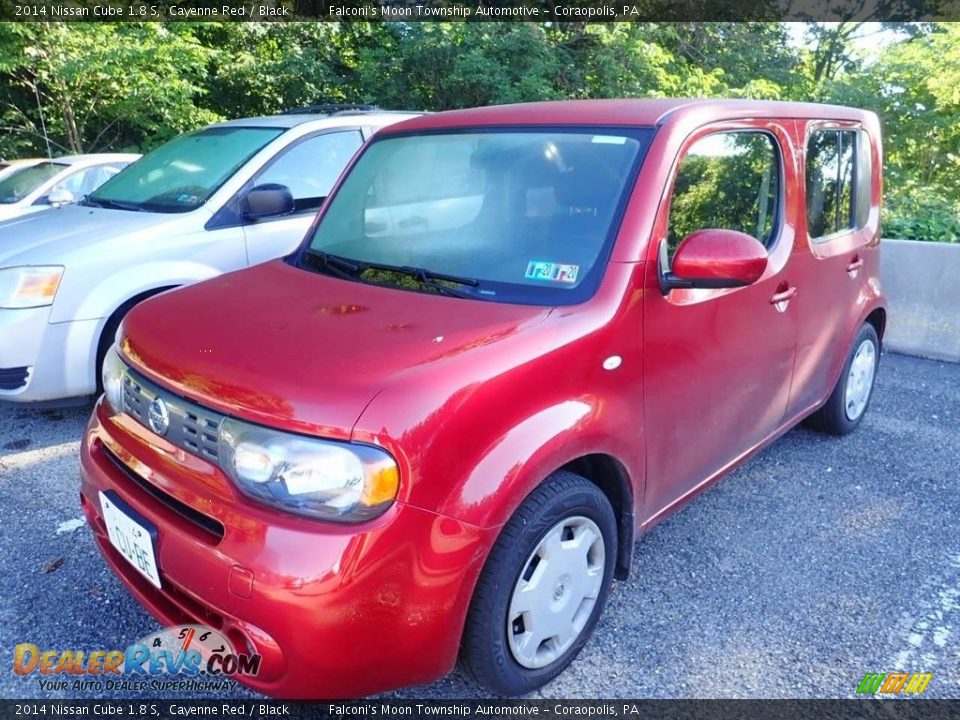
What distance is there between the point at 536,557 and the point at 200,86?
1497cm

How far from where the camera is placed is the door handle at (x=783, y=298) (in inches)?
116

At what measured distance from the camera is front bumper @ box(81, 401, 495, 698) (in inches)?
67.3

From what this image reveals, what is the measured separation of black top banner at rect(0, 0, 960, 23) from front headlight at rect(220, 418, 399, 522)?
1326 centimetres

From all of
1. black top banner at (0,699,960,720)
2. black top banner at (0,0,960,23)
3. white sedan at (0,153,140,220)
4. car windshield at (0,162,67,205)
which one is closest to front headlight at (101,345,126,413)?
black top banner at (0,699,960,720)

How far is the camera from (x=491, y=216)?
2.59 m

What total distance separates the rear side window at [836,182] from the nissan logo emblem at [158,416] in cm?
273

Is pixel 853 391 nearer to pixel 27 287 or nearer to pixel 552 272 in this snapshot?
pixel 552 272

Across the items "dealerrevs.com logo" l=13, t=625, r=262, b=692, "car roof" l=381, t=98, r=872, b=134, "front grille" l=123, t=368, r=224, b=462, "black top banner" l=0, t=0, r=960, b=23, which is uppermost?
"black top banner" l=0, t=0, r=960, b=23

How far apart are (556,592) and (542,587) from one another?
0.28 ft

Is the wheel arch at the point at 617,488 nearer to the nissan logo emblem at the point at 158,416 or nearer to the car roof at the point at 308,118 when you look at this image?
the nissan logo emblem at the point at 158,416

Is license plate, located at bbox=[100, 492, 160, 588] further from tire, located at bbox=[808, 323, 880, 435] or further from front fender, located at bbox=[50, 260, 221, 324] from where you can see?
tire, located at bbox=[808, 323, 880, 435]

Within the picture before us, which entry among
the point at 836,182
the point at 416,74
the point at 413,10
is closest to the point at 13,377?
the point at 836,182

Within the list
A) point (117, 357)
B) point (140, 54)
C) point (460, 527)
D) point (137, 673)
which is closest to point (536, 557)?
point (460, 527)

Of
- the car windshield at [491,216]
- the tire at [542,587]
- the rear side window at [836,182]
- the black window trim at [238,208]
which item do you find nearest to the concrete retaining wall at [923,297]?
the rear side window at [836,182]
